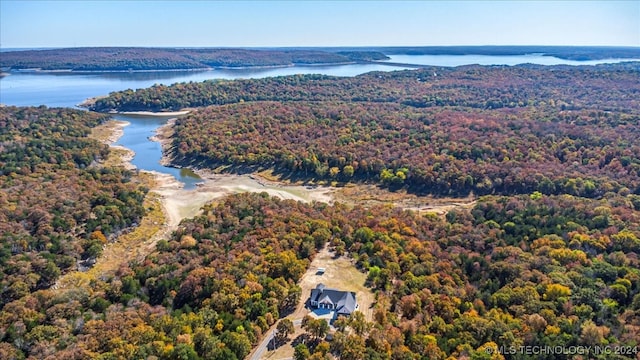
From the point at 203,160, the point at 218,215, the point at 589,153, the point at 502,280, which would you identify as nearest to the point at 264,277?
the point at 218,215

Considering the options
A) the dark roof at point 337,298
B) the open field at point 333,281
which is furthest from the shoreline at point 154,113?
the dark roof at point 337,298

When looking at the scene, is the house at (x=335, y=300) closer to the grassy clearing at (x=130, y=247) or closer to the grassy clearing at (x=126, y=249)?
the grassy clearing at (x=130, y=247)

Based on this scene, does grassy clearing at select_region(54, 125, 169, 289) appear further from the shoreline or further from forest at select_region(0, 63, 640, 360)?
the shoreline

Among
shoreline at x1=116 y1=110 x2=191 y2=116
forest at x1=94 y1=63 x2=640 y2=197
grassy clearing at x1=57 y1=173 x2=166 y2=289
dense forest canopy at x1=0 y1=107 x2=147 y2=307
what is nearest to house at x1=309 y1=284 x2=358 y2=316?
grassy clearing at x1=57 y1=173 x2=166 y2=289

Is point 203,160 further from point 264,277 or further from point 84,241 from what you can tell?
point 264,277

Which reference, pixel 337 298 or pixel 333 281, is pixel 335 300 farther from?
pixel 333 281
